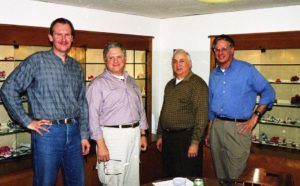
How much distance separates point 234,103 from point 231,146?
1.33 ft

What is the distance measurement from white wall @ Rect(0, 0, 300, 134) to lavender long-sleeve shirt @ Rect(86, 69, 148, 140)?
1.08 metres

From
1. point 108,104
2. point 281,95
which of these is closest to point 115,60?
point 108,104

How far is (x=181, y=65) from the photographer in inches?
128

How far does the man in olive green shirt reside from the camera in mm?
3172

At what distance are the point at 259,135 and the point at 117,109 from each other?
2.15 meters

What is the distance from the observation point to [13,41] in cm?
317

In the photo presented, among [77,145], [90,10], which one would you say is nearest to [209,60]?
[90,10]

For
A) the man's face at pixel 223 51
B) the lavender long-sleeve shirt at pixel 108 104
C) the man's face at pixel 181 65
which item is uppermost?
the man's face at pixel 223 51

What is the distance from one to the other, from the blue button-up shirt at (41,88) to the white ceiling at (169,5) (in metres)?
1.10

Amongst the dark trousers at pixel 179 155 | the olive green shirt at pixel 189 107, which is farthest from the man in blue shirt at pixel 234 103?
the dark trousers at pixel 179 155

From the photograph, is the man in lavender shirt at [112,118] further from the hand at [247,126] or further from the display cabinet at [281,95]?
the display cabinet at [281,95]

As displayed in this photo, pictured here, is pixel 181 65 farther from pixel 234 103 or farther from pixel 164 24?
pixel 164 24

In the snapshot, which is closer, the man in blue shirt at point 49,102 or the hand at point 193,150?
the man in blue shirt at point 49,102

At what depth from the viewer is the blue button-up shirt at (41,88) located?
246 cm
